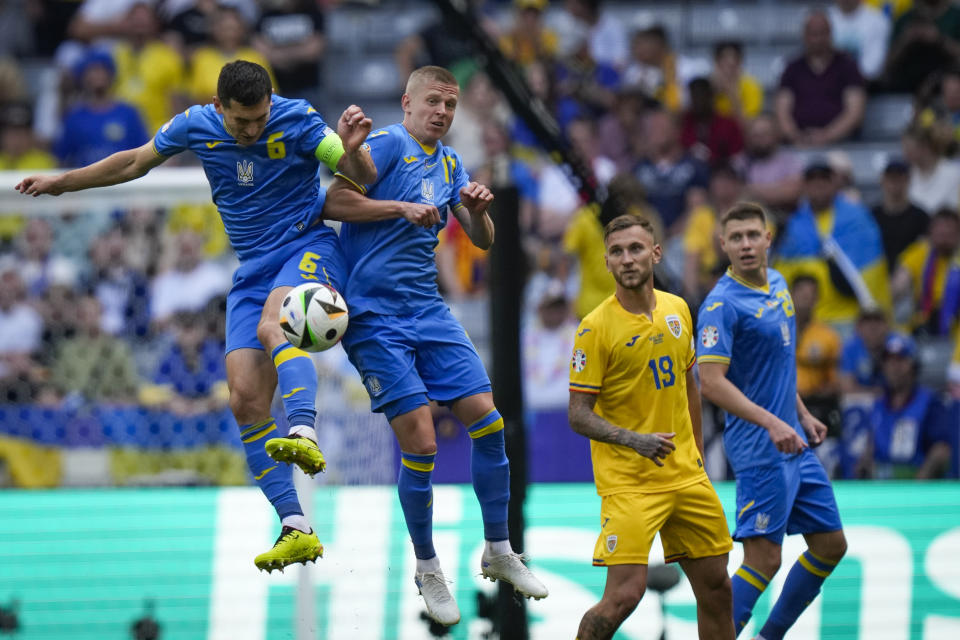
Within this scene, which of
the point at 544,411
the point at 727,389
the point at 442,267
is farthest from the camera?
the point at 442,267

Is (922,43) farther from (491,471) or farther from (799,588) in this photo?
(491,471)

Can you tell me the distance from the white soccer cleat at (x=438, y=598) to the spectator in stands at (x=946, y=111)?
785 cm

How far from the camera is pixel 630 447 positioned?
659cm

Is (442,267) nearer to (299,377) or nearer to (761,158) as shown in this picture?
(761,158)

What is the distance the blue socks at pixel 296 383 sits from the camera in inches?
250

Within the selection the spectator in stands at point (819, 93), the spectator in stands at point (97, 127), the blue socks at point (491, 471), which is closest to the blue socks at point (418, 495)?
the blue socks at point (491, 471)

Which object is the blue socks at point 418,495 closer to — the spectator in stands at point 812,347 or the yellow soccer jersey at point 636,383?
the yellow soccer jersey at point 636,383

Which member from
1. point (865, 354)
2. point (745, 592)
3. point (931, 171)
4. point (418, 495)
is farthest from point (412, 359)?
point (931, 171)

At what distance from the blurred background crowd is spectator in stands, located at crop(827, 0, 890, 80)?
3 cm

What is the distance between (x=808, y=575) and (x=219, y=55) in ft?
29.2

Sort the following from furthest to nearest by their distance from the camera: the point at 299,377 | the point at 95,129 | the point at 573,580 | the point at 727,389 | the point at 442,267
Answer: the point at 95,129 → the point at 442,267 → the point at 573,580 → the point at 727,389 → the point at 299,377

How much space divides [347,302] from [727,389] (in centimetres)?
207

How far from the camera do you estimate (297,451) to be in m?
5.95

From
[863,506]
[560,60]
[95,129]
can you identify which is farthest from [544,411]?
[95,129]
